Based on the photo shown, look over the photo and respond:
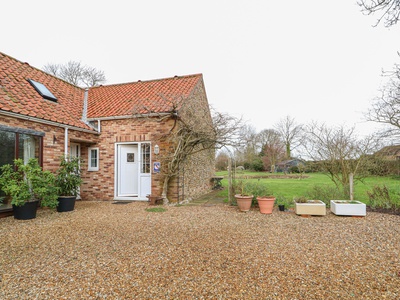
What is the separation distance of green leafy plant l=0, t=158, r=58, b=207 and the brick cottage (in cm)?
93

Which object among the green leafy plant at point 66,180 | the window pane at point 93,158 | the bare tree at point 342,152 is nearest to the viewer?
the green leafy plant at point 66,180

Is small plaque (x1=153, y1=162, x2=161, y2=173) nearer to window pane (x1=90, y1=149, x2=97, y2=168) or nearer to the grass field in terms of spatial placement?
window pane (x1=90, y1=149, x2=97, y2=168)

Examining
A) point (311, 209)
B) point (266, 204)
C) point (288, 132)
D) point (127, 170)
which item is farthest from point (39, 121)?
point (288, 132)

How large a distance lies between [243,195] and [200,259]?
4105 mm

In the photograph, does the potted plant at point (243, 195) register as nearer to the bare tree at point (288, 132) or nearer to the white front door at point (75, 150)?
the white front door at point (75, 150)

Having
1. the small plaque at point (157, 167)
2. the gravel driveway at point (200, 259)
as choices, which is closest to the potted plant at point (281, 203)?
the gravel driveway at point (200, 259)

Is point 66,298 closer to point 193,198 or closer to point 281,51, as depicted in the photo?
point 193,198

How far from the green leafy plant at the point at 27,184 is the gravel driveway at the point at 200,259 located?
674 mm

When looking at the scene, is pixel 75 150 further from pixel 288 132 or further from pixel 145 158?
pixel 288 132

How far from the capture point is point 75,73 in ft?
70.5

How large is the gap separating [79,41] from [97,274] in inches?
640

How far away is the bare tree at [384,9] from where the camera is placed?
9.39ft

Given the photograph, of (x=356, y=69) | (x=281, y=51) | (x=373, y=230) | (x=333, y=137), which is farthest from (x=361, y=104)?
(x=373, y=230)

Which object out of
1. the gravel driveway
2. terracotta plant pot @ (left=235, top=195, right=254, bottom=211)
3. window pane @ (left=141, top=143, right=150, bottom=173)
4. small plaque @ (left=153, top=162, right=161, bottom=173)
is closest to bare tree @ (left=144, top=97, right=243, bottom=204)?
small plaque @ (left=153, top=162, right=161, bottom=173)
